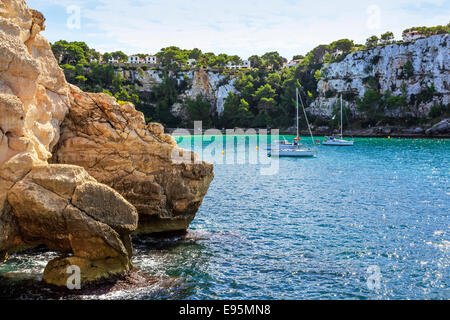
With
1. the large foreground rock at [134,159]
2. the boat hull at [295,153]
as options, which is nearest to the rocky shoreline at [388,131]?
the boat hull at [295,153]

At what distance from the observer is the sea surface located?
13.5 meters

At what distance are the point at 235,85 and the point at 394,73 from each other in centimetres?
5512

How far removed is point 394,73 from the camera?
11956cm

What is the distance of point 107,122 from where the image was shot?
18.4 m

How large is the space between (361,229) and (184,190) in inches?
364

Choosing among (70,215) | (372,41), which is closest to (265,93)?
(372,41)

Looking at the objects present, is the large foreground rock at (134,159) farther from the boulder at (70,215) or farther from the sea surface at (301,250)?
the boulder at (70,215)

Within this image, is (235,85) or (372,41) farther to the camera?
(235,85)

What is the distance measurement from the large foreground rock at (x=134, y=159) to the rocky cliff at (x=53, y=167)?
5 centimetres

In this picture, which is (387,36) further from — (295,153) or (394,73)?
(295,153)

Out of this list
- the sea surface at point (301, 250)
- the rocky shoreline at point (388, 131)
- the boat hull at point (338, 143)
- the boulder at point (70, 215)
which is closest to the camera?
the boulder at point (70, 215)

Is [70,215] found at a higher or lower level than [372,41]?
lower

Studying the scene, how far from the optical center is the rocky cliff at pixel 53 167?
1215 centimetres

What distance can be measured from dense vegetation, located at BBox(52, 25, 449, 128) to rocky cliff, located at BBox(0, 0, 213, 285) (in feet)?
360
